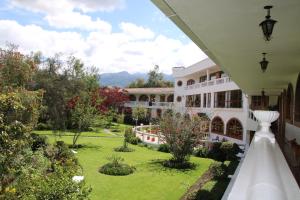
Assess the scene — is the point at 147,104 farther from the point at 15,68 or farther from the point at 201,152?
the point at 15,68

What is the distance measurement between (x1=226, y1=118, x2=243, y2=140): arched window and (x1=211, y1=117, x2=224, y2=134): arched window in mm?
1682

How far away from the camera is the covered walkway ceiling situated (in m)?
4.22

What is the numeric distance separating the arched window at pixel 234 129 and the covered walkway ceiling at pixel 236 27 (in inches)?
867

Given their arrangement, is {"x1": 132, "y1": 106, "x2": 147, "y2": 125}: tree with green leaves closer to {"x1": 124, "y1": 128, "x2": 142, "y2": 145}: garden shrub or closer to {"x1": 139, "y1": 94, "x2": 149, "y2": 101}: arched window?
{"x1": 139, "y1": 94, "x2": 149, "y2": 101}: arched window

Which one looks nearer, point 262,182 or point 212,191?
point 262,182

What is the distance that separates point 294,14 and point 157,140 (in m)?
26.2

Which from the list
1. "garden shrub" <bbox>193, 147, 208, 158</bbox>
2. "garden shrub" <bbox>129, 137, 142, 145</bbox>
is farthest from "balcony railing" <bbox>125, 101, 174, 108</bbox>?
"garden shrub" <bbox>193, 147, 208, 158</bbox>

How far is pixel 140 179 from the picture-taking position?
1777 centimetres

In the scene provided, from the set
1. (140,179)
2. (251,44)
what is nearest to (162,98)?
(140,179)

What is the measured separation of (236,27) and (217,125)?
30075mm

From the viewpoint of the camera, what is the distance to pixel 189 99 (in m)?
45.6

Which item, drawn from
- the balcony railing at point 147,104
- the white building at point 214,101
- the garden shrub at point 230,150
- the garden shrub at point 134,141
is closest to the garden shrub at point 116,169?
the white building at point 214,101

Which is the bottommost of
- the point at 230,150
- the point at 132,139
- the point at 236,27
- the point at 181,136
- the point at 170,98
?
the point at 132,139

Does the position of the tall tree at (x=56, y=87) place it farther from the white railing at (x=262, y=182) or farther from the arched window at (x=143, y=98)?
the arched window at (x=143, y=98)
